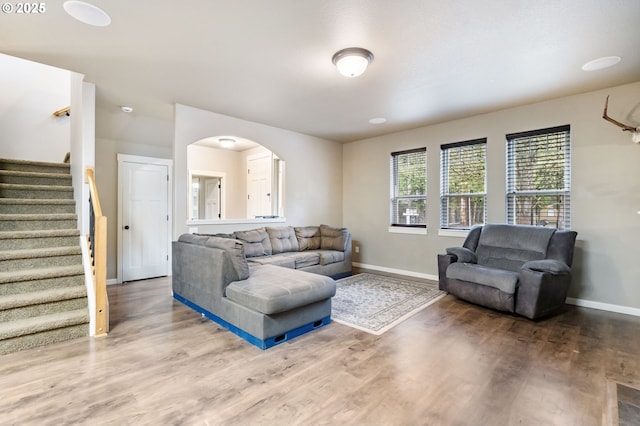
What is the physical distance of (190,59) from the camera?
9.52 feet

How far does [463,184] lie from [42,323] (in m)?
5.47

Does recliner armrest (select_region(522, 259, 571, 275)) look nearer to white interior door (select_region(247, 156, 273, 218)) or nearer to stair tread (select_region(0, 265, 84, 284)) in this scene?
stair tread (select_region(0, 265, 84, 284))

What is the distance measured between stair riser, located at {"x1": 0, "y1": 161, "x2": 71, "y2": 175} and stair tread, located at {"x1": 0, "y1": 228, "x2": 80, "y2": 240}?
4.00ft

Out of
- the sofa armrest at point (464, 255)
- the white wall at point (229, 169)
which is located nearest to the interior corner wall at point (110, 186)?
the white wall at point (229, 169)

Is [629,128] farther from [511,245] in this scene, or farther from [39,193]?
[39,193]

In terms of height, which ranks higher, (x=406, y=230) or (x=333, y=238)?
(x=406, y=230)

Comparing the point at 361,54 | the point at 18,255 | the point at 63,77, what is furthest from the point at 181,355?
the point at 63,77

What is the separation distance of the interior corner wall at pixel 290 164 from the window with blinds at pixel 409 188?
4.26 feet

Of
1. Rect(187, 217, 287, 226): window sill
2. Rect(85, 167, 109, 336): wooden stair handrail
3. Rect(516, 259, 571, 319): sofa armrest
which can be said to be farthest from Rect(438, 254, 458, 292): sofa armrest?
Rect(85, 167, 109, 336): wooden stair handrail

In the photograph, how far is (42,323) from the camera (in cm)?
263

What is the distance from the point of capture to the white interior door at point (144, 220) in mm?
4926

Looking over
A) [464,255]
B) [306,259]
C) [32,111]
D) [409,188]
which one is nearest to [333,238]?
[306,259]

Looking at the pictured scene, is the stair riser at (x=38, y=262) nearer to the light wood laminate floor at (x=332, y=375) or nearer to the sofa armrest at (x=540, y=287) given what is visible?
the light wood laminate floor at (x=332, y=375)

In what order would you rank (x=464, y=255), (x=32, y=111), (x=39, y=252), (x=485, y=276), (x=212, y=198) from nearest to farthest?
1. (x=39, y=252)
2. (x=485, y=276)
3. (x=464, y=255)
4. (x=32, y=111)
5. (x=212, y=198)
